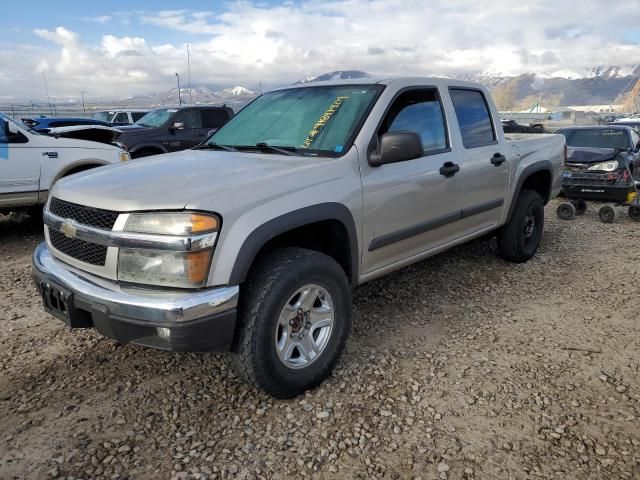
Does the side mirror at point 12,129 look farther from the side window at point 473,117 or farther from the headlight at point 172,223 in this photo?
the side window at point 473,117

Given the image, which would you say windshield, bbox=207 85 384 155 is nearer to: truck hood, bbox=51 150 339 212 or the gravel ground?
truck hood, bbox=51 150 339 212

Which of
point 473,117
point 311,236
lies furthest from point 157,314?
point 473,117

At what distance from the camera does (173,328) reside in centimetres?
235

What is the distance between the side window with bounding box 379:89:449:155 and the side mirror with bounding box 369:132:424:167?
322 mm

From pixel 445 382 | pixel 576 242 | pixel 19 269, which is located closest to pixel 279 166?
pixel 445 382

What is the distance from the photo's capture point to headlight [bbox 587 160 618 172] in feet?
26.7

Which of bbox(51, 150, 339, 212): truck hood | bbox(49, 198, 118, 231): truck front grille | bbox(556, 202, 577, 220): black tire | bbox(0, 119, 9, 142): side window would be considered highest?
bbox(0, 119, 9, 142): side window

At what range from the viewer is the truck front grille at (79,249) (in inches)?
101

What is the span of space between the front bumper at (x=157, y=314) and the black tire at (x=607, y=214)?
22.7 ft

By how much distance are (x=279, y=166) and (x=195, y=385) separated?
55.1 inches

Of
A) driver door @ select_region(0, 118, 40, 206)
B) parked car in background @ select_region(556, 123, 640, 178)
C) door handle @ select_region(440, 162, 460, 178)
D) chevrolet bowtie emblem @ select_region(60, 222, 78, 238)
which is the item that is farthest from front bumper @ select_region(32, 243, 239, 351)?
parked car in background @ select_region(556, 123, 640, 178)

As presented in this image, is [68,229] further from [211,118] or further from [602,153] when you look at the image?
[211,118]

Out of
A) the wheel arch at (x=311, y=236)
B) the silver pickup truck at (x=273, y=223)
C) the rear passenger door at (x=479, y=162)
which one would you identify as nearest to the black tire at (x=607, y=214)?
the rear passenger door at (x=479, y=162)

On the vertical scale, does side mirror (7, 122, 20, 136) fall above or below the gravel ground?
above
